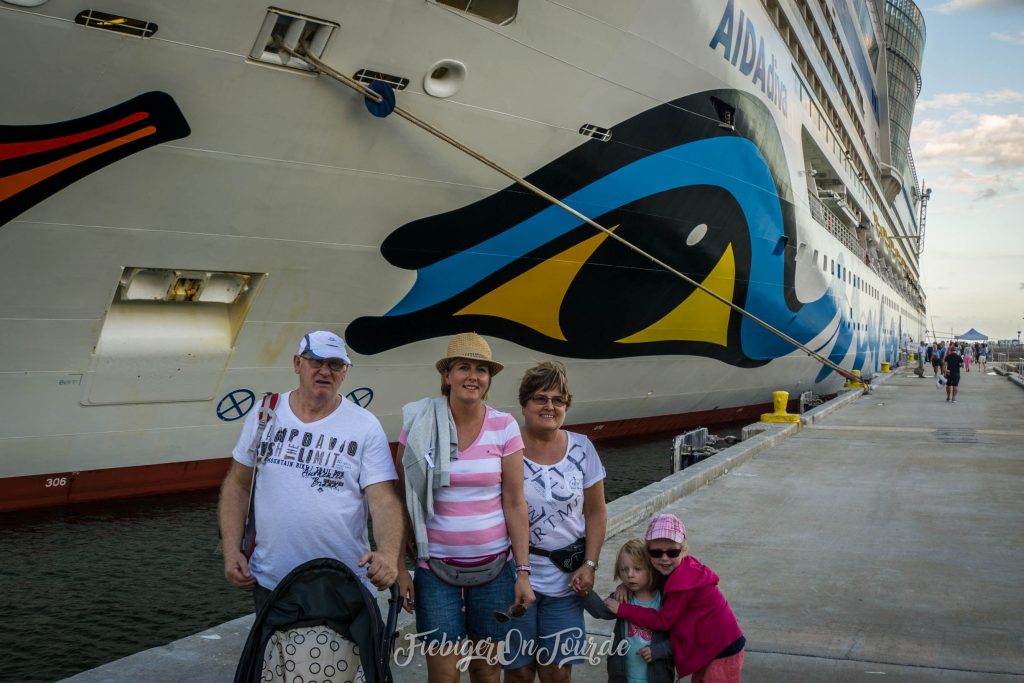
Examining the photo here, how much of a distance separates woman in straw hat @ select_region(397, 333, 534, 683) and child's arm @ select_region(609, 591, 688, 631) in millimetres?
387

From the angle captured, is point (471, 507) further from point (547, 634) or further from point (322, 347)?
point (322, 347)

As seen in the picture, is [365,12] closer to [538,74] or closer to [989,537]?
[538,74]

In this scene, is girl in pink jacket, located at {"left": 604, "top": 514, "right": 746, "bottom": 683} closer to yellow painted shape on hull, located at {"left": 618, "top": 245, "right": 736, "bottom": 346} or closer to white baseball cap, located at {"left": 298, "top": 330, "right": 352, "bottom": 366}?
white baseball cap, located at {"left": 298, "top": 330, "right": 352, "bottom": 366}

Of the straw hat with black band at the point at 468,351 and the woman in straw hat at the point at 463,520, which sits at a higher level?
the straw hat with black band at the point at 468,351

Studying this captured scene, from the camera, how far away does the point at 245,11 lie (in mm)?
6609

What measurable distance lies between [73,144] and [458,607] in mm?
5123

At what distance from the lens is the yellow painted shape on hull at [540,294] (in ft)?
30.7

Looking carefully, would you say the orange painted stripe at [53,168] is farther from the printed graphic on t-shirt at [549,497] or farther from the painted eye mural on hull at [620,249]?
the printed graphic on t-shirt at [549,497]

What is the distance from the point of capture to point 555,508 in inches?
125

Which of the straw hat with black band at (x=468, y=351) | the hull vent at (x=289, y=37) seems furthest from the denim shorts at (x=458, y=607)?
the hull vent at (x=289, y=37)

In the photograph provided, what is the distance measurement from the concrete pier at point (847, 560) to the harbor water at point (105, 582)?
1650mm

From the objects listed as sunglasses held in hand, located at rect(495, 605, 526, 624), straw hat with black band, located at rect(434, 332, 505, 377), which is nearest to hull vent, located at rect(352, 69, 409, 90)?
straw hat with black band, located at rect(434, 332, 505, 377)

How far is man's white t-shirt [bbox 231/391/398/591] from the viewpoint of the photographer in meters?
2.75

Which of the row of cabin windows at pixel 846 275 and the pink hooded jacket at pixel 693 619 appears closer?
the pink hooded jacket at pixel 693 619
